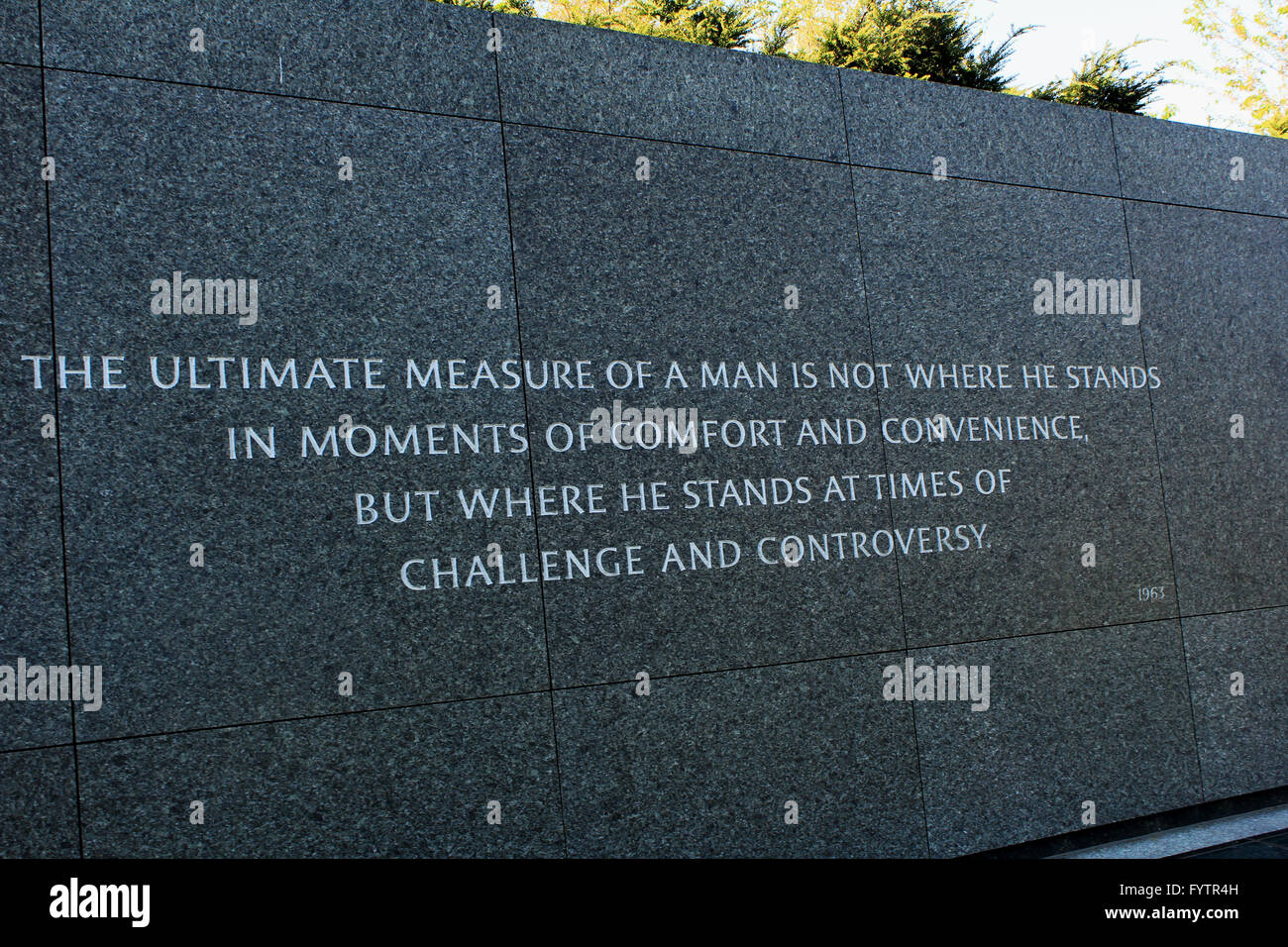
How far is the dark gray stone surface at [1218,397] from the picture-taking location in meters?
7.06

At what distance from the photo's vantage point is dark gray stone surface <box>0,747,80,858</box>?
4105mm

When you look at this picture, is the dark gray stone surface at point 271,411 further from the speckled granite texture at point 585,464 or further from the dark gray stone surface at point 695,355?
the dark gray stone surface at point 695,355

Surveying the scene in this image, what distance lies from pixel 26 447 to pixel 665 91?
12.5 feet

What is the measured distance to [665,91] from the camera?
6000mm

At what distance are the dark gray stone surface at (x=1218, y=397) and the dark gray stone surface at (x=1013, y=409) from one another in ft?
0.71

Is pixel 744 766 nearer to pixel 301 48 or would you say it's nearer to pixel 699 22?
pixel 301 48

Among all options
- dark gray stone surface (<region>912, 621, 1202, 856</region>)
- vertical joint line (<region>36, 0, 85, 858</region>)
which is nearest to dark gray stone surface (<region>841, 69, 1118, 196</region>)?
dark gray stone surface (<region>912, 621, 1202, 856</region>)

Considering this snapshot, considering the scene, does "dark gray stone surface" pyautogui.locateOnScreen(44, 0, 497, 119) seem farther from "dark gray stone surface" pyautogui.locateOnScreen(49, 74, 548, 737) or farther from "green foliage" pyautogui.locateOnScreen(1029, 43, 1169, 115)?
"green foliage" pyautogui.locateOnScreen(1029, 43, 1169, 115)

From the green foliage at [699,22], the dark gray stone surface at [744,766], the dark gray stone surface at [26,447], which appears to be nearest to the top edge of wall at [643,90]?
the dark gray stone surface at [26,447]

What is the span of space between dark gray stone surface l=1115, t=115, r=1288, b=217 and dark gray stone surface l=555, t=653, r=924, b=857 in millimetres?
4194

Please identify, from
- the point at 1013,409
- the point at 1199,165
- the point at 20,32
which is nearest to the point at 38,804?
the point at 20,32

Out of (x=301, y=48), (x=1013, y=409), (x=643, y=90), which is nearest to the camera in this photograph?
(x=301, y=48)
